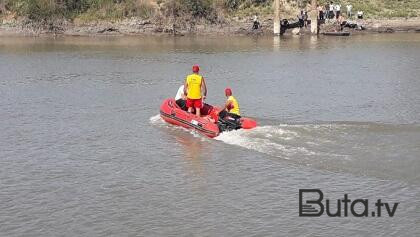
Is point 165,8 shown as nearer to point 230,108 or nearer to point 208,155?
point 230,108

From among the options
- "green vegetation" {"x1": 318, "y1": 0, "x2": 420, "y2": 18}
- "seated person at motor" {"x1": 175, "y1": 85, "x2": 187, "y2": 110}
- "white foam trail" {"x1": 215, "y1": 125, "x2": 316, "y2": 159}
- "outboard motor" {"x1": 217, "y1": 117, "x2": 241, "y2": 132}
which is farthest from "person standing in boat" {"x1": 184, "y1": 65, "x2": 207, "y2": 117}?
"green vegetation" {"x1": 318, "y1": 0, "x2": 420, "y2": 18}

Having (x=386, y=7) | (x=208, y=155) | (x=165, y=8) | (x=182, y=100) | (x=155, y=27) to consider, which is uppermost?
(x=165, y=8)

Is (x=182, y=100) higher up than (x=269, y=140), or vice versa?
(x=182, y=100)

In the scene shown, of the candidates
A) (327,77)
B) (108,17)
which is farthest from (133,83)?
(108,17)

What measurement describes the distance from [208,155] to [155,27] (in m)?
38.1

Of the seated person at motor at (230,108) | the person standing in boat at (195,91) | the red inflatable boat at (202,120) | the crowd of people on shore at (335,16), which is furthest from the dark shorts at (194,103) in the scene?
the crowd of people on shore at (335,16)

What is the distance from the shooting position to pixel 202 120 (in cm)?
1920

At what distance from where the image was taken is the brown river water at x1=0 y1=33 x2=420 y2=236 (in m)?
12.9

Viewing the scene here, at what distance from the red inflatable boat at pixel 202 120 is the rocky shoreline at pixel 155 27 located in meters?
33.0

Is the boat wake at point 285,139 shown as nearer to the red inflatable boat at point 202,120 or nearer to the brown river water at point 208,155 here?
the brown river water at point 208,155

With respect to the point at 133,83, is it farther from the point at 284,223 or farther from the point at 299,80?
the point at 284,223

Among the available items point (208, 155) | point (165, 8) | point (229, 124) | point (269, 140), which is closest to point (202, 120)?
point (229, 124)

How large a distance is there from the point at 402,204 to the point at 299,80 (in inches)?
678

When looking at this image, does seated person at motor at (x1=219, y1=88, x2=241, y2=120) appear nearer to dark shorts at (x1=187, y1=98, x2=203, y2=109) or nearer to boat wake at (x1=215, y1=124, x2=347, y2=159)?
boat wake at (x1=215, y1=124, x2=347, y2=159)
